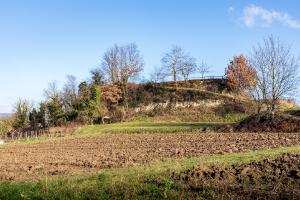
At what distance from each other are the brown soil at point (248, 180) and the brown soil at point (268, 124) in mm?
27525

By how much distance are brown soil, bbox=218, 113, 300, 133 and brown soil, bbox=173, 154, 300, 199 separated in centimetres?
2753

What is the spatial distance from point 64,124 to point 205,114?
22.8 m

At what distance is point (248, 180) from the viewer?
10.9 m

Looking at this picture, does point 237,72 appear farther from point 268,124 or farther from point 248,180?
point 248,180

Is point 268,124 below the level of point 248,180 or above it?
above

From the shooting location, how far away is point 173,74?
3194 inches

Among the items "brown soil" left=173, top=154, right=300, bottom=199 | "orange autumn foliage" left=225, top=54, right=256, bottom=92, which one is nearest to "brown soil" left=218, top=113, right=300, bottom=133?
"orange autumn foliage" left=225, top=54, right=256, bottom=92

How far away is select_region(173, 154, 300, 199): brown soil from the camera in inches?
369

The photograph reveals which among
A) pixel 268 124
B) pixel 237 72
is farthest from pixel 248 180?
pixel 237 72

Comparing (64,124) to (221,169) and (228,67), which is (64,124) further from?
(221,169)

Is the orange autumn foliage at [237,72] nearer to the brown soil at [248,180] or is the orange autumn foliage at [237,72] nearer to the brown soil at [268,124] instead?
the brown soil at [268,124]

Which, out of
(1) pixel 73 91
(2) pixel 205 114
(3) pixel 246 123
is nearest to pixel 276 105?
(3) pixel 246 123

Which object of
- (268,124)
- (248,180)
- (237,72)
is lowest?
(248,180)

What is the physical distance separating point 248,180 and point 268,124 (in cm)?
3185
